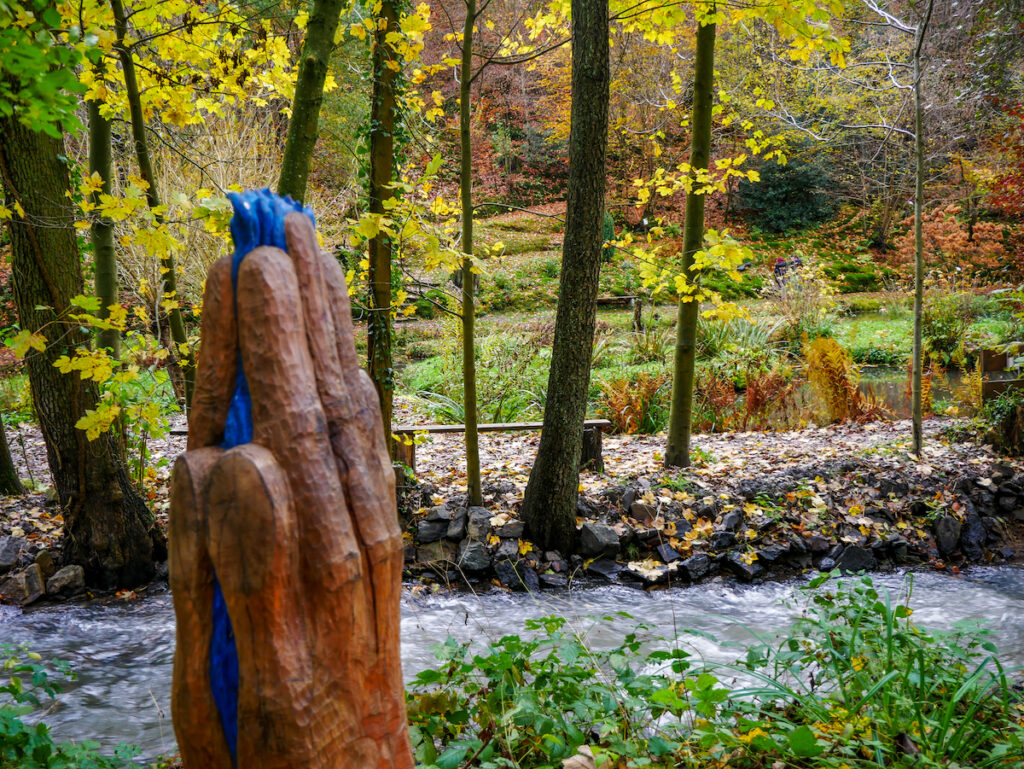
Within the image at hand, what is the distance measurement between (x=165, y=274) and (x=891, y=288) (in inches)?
757

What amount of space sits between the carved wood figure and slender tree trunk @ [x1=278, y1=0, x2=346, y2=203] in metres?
1.80

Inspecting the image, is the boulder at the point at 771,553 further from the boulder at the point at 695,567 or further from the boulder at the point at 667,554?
the boulder at the point at 667,554

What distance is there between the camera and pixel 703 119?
5.15 meters

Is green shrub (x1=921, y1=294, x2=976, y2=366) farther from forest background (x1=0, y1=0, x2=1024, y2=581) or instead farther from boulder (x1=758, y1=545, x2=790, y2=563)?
boulder (x1=758, y1=545, x2=790, y2=563)

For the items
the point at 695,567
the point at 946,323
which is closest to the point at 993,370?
the point at 695,567

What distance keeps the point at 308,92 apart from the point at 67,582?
353cm

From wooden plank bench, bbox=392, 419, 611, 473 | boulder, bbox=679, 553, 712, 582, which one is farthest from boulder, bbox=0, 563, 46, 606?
boulder, bbox=679, 553, 712, 582

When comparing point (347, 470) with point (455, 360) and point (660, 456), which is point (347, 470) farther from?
point (455, 360)

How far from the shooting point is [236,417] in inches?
56.6

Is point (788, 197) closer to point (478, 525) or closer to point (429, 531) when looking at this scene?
point (478, 525)

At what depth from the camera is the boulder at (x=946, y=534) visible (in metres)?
4.88

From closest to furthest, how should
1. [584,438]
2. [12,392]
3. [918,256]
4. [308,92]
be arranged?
[308,92]
[918,256]
[584,438]
[12,392]

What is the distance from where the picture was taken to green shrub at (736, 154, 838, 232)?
20766 millimetres

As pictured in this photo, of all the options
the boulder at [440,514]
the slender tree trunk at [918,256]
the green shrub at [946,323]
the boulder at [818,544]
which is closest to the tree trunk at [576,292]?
the boulder at [440,514]
